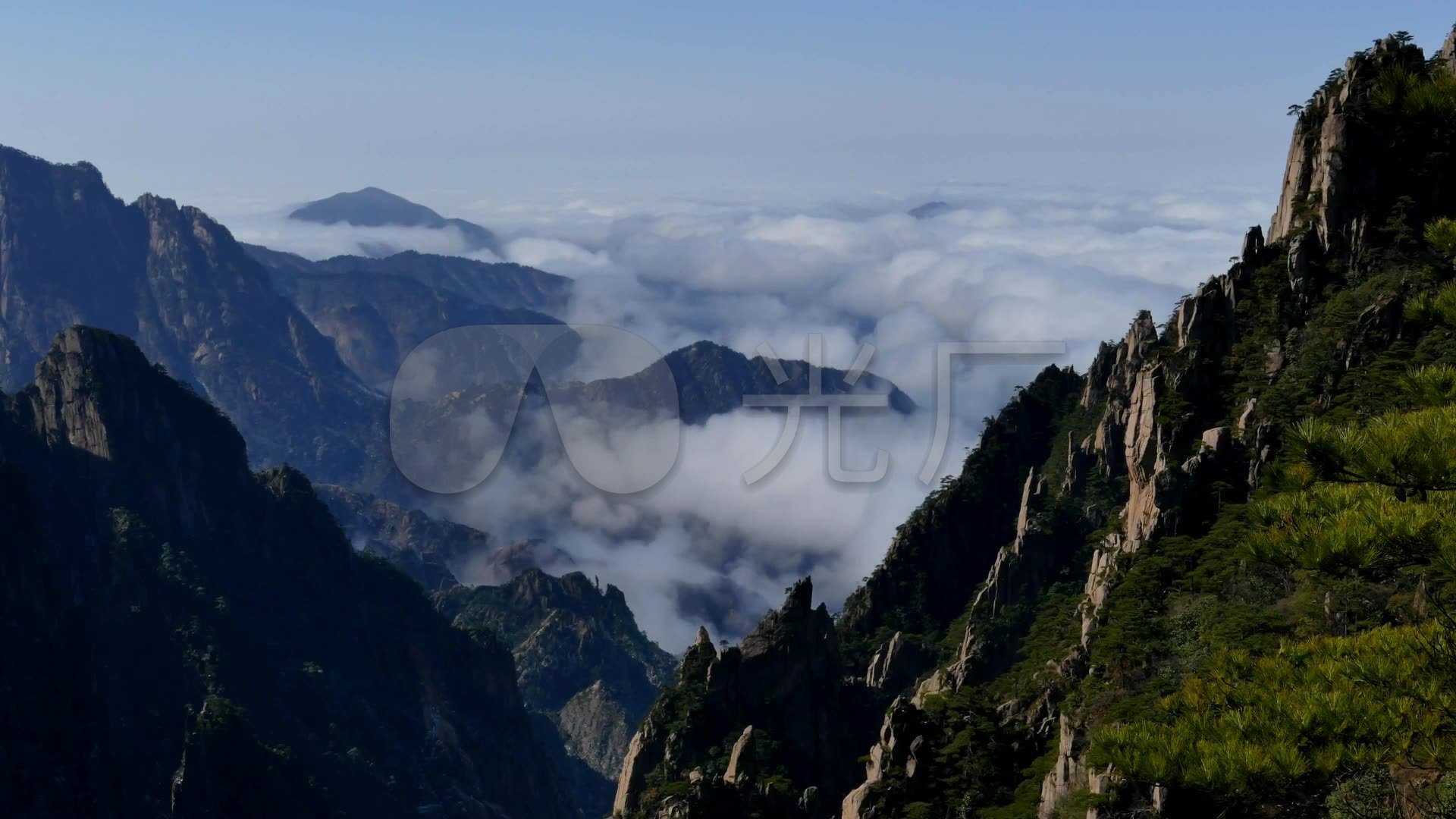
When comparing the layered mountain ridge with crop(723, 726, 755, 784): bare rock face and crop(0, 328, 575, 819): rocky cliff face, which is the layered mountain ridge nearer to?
crop(723, 726, 755, 784): bare rock face

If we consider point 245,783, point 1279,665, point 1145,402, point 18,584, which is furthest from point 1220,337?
point 18,584

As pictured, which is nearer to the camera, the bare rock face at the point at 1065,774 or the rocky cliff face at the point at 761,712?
the bare rock face at the point at 1065,774

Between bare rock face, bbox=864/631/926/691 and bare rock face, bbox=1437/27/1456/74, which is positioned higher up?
bare rock face, bbox=1437/27/1456/74

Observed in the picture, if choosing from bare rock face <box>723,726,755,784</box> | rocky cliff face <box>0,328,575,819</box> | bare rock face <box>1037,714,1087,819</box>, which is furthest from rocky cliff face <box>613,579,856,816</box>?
rocky cliff face <box>0,328,575,819</box>

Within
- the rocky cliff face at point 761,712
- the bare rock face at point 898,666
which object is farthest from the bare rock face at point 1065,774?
the bare rock face at point 898,666

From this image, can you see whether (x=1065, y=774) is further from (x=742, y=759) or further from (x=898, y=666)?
(x=898, y=666)

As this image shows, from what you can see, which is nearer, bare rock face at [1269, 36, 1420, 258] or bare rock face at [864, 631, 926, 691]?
bare rock face at [1269, 36, 1420, 258]

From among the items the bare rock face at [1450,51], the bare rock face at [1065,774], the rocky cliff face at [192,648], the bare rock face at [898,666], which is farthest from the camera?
the rocky cliff face at [192,648]

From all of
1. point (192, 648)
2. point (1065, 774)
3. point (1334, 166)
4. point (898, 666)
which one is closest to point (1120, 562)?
point (1065, 774)

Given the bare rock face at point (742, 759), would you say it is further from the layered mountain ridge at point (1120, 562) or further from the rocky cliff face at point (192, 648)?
the rocky cliff face at point (192, 648)
